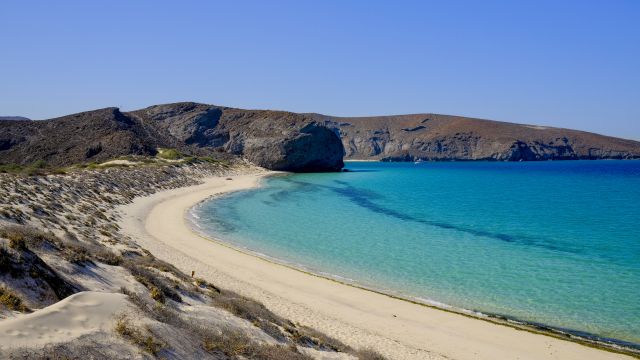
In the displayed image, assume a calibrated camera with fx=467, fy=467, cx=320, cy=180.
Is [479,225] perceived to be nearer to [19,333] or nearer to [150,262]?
[150,262]

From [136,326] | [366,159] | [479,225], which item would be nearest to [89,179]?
[479,225]

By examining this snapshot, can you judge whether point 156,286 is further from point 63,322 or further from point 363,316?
point 363,316

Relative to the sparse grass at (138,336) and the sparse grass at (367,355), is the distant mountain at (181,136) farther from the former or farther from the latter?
the sparse grass at (138,336)

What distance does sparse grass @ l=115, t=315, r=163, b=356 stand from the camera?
6.45 meters

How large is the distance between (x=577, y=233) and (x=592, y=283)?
1214cm

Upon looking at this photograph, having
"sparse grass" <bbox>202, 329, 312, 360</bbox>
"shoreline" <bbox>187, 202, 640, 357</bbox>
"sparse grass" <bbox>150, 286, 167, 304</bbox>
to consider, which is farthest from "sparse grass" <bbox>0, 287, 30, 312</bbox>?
"shoreline" <bbox>187, 202, 640, 357</bbox>

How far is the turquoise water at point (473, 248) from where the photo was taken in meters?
15.4

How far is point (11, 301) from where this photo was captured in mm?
6742

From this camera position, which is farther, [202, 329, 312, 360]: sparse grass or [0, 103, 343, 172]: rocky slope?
[0, 103, 343, 172]: rocky slope

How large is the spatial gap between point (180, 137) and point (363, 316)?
312ft

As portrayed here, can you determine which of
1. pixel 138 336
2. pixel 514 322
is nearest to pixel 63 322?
pixel 138 336

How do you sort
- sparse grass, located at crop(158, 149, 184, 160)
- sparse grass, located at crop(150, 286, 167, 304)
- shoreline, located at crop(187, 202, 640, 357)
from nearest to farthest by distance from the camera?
sparse grass, located at crop(150, 286, 167, 304), shoreline, located at crop(187, 202, 640, 357), sparse grass, located at crop(158, 149, 184, 160)

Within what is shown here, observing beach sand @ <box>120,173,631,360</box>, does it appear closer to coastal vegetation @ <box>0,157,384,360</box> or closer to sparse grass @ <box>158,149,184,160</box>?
coastal vegetation @ <box>0,157,384,360</box>

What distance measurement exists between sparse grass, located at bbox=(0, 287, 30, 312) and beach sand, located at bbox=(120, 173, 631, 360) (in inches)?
286
